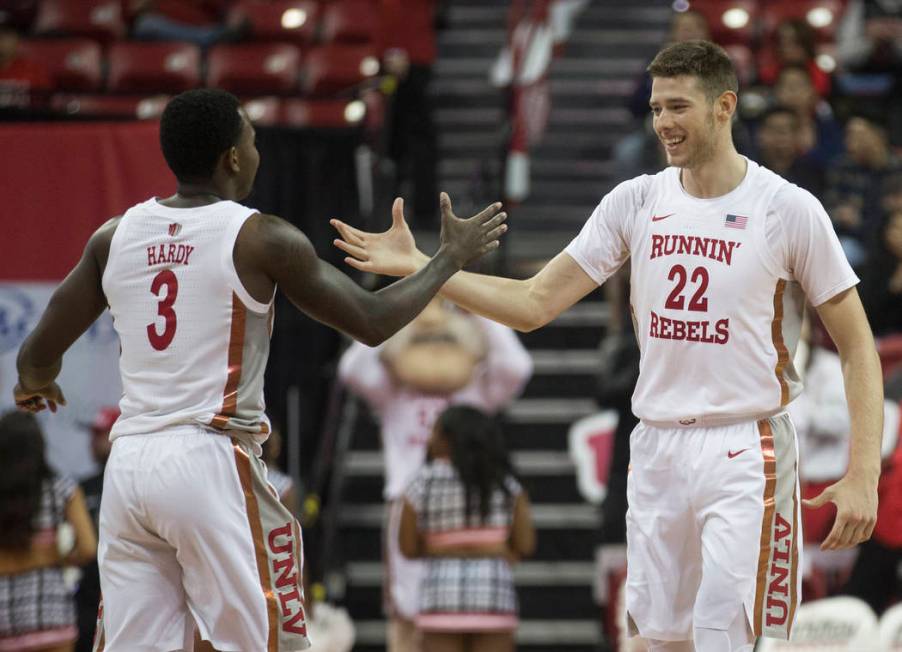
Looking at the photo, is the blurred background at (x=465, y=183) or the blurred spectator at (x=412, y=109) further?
the blurred spectator at (x=412, y=109)

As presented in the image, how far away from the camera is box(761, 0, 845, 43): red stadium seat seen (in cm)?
1311

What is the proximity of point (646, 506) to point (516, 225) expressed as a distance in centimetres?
772

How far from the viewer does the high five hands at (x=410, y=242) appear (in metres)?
4.95

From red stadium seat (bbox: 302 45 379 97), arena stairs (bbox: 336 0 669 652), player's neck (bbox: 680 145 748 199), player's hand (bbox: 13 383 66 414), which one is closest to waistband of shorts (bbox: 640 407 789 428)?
player's neck (bbox: 680 145 748 199)

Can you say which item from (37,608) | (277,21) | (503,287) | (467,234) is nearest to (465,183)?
(277,21)

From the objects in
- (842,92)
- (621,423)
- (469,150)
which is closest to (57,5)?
(469,150)

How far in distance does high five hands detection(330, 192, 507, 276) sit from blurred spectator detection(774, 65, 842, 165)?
5.60 metres

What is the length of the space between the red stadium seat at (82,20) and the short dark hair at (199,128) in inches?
358

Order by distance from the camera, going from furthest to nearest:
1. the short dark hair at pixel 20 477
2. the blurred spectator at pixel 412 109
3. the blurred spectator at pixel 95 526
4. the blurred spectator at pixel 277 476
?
1. the blurred spectator at pixel 412 109
2. the blurred spectator at pixel 95 526
3. the blurred spectator at pixel 277 476
4. the short dark hair at pixel 20 477

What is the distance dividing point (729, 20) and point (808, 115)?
2.65 meters

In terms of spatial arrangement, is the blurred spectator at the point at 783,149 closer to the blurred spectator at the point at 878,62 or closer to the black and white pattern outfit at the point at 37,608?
the blurred spectator at the point at 878,62

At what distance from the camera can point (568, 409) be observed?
1065cm

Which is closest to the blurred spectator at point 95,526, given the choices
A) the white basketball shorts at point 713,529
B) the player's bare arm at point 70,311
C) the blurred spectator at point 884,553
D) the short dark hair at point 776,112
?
the player's bare arm at point 70,311

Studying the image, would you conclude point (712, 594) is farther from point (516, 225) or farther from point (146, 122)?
point (516, 225)
